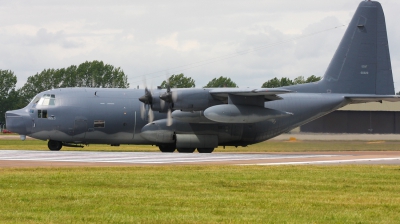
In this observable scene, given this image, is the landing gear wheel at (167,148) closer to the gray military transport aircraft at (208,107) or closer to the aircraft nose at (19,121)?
the gray military transport aircraft at (208,107)

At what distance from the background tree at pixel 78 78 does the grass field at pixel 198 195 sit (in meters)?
71.1

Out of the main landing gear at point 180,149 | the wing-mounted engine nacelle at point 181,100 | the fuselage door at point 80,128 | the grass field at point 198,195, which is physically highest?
the wing-mounted engine nacelle at point 181,100

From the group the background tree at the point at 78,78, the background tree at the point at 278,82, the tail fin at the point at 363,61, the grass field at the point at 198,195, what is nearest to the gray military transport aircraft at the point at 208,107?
the tail fin at the point at 363,61

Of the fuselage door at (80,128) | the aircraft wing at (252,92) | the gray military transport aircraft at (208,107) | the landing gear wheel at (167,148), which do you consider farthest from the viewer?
the landing gear wheel at (167,148)

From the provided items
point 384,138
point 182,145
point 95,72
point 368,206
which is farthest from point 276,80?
point 368,206

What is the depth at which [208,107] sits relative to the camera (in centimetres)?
3328

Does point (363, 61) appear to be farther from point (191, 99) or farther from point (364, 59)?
point (191, 99)

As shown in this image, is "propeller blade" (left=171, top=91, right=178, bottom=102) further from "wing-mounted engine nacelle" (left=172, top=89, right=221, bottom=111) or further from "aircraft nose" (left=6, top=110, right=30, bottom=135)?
"aircraft nose" (left=6, top=110, right=30, bottom=135)

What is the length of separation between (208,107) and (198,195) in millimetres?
18108

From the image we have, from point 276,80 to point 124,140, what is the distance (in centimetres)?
9660

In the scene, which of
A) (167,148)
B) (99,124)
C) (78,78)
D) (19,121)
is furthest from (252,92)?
(78,78)

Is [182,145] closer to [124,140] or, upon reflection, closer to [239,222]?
[124,140]

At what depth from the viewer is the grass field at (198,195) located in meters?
12.1

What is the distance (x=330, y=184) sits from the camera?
18.0m
